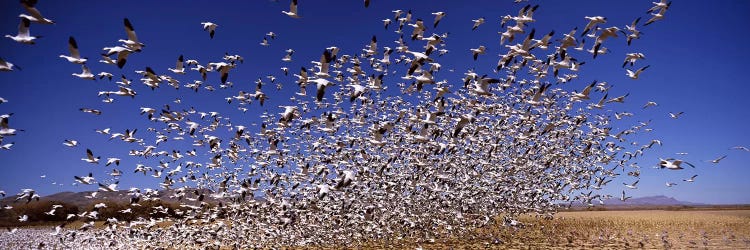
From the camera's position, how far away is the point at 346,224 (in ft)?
73.5

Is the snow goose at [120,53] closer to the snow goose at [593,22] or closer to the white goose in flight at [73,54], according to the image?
the white goose in flight at [73,54]

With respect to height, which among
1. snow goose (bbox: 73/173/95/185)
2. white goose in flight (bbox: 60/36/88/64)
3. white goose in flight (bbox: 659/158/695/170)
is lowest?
snow goose (bbox: 73/173/95/185)

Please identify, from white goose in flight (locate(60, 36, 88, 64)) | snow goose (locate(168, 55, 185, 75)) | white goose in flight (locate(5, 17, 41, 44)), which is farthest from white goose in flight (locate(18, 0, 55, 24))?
snow goose (locate(168, 55, 185, 75))

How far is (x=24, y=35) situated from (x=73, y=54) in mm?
1331

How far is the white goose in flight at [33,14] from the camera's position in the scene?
10922 mm

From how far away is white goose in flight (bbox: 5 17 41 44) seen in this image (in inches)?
466

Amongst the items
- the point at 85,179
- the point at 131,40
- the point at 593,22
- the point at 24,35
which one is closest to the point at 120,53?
the point at 131,40

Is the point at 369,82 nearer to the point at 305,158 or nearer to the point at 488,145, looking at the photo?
the point at 305,158

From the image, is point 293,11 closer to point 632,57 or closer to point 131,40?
point 131,40

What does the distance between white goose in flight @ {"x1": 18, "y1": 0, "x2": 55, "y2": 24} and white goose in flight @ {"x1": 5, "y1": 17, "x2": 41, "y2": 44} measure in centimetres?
29

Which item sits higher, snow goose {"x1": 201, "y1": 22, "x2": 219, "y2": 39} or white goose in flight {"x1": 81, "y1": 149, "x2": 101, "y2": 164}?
snow goose {"x1": 201, "y1": 22, "x2": 219, "y2": 39}

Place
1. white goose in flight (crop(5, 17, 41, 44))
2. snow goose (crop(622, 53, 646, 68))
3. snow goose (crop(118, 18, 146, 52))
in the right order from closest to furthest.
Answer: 1. white goose in flight (crop(5, 17, 41, 44))
2. snow goose (crop(118, 18, 146, 52))
3. snow goose (crop(622, 53, 646, 68))

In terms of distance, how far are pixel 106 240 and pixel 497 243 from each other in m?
28.5

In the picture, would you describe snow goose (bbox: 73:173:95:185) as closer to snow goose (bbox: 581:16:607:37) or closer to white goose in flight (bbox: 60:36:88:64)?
white goose in flight (bbox: 60:36:88:64)
